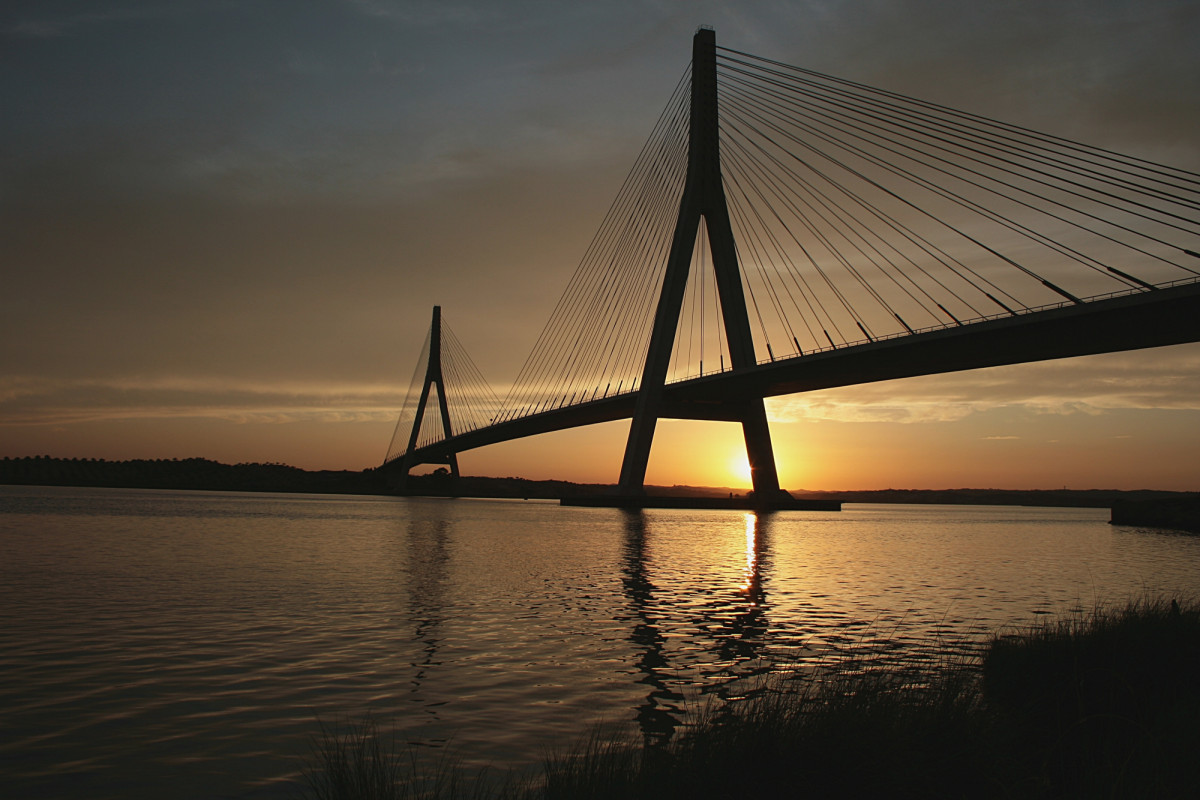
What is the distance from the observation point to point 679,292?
48156 millimetres

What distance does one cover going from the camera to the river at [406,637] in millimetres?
6410

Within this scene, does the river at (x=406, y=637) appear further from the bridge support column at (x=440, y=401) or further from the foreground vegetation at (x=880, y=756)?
the bridge support column at (x=440, y=401)

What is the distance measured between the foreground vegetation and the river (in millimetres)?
852

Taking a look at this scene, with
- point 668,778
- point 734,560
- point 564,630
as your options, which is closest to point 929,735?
point 668,778

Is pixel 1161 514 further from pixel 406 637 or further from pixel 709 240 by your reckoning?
pixel 406 637

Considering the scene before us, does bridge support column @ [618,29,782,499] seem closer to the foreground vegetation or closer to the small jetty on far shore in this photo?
the small jetty on far shore

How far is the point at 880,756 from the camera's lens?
491 cm

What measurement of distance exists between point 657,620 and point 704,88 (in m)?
43.1

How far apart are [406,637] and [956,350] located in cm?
3623

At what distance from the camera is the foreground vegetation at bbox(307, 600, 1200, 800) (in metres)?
4.62

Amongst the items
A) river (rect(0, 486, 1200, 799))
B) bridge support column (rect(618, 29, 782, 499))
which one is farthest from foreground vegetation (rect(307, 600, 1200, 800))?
bridge support column (rect(618, 29, 782, 499))

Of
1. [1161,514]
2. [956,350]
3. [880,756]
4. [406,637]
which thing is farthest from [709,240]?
[880,756]

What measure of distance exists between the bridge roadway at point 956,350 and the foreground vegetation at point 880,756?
29.8 meters

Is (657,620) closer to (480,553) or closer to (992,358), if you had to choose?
(480,553)
